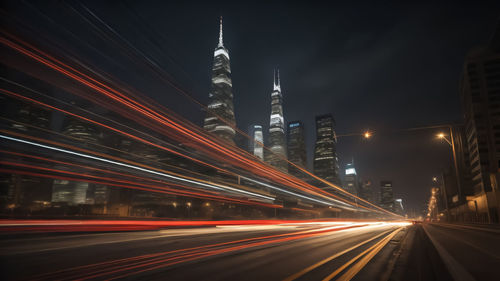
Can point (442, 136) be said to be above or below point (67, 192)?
above

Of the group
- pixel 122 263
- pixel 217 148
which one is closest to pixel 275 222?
pixel 217 148

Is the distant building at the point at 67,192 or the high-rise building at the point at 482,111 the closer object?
the high-rise building at the point at 482,111

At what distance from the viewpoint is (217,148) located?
3038 cm

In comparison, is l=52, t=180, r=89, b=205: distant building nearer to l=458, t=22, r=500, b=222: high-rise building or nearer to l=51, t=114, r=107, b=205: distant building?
l=51, t=114, r=107, b=205: distant building

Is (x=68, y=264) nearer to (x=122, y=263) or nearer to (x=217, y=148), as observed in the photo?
(x=122, y=263)

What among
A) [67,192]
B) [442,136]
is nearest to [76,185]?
[67,192]

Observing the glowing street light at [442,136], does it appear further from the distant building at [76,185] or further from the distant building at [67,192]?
the distant building at [67,192]

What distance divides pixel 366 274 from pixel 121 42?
22680 mm

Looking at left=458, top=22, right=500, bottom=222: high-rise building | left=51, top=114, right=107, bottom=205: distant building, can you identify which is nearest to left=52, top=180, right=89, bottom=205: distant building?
left=51, top=114, right=107, bottom=205: distant building

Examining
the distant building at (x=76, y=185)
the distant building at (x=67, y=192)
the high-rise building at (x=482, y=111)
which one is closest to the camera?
the distant building at (x=76, y=185)

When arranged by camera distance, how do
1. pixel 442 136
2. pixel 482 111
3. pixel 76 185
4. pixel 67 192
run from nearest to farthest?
pixel 442 136 → pixel 482 111 → pixel 67 192 → pixel 76 185

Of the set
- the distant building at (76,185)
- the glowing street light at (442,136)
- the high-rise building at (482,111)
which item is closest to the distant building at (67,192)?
the distant building at (76,185)

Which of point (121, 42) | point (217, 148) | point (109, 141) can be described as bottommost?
point (217, 148)

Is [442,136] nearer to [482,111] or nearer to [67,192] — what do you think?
[482,111]
